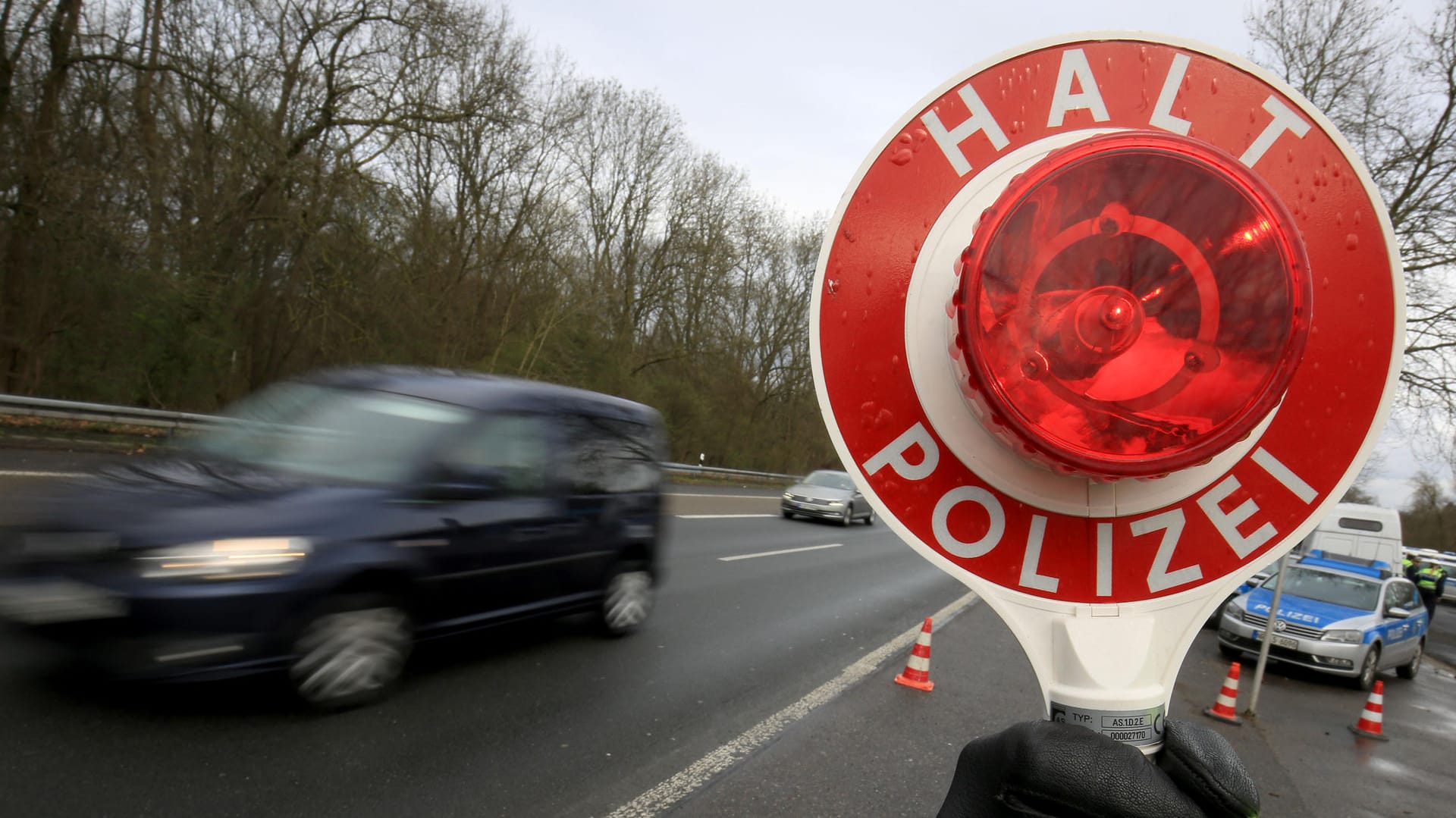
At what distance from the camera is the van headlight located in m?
4.08

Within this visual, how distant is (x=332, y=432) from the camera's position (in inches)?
212

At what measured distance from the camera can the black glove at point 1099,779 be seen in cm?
82

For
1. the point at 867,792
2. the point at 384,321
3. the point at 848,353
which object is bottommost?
the point at 867,792

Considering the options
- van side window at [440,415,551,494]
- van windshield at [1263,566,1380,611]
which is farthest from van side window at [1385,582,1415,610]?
van side window at [440,415,551,494]

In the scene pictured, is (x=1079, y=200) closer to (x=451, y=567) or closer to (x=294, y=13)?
(x=451, y=567)

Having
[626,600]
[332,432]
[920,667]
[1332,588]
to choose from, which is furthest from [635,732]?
[1332,588]

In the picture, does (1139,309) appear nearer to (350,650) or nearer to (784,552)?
(350,650)

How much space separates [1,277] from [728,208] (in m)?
24.0

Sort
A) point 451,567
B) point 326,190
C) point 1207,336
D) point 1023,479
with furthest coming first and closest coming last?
point 326,190
point 451,567
point 1023,479
point 1207,336

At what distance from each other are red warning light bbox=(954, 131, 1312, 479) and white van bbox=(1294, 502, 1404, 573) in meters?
19.9

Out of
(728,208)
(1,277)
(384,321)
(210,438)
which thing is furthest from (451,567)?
(728,208)

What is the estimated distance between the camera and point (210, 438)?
17.9 feet

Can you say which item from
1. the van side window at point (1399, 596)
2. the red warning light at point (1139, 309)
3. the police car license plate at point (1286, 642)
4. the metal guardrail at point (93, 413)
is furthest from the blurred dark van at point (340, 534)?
the van side window at point (1399, 596)

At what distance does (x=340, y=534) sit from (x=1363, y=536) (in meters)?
20.2
